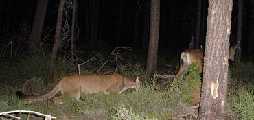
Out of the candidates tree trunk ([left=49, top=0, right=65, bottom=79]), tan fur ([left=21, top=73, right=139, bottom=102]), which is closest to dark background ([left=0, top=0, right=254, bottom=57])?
tree trunk ([left=49, top=0, right=65, bottom=79])

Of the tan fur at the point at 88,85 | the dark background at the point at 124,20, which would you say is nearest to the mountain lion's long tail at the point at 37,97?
the tan fur at the point at 88,85

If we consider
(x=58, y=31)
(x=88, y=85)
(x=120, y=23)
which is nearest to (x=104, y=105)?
(x=88, y=85)

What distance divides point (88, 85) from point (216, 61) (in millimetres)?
3921

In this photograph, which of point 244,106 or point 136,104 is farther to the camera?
point 136,104

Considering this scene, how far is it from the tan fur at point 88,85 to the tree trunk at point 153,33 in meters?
3.06

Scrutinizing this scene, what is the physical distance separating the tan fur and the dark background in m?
24.9

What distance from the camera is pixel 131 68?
1672 cm

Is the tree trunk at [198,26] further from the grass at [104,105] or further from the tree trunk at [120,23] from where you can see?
the tree trunk at [120,23]

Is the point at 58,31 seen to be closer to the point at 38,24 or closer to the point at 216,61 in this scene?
the point at 38,24

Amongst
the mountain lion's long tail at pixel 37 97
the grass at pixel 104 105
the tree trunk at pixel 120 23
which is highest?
the tree trunk at pixel 120 23

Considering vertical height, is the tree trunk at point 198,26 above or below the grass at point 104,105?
above

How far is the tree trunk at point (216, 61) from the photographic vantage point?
9922mm

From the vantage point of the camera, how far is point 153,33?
16.5 meters

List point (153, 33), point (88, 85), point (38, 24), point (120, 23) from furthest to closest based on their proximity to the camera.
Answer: point (120, 23), point (38, 24), point (153, 33), point (88, 85)
